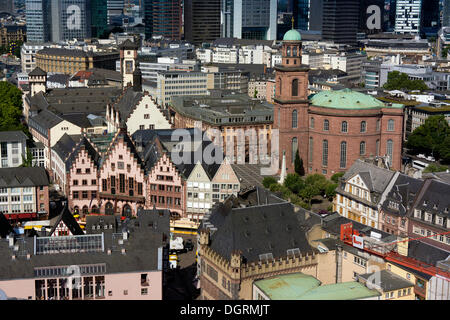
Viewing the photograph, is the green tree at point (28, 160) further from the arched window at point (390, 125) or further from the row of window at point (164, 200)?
the arched window at point (390, 125)

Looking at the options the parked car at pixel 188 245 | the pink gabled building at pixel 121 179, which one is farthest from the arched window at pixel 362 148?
the parked car at pixel 188 245

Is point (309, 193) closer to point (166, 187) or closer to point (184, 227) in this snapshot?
point (184, 227)

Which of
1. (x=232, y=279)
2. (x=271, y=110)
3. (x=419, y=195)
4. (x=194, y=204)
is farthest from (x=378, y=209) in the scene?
(x=271, y=110)

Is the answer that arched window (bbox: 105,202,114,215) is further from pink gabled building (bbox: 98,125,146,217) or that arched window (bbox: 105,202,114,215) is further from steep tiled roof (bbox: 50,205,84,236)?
steep tiled roof (bbox: 50,205,84,236)

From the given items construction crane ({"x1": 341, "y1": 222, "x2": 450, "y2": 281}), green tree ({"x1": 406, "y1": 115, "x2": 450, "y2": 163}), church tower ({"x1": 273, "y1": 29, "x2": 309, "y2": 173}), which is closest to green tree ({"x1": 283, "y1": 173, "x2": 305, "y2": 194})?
church tower ({"x1": 273, "y1": 29, "x2": 309, "y2": 173})

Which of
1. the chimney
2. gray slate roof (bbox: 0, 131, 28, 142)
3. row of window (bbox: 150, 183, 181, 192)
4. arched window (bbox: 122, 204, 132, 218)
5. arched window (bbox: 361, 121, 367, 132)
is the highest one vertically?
arched window (bbox: 361, 121, 367, 132)
